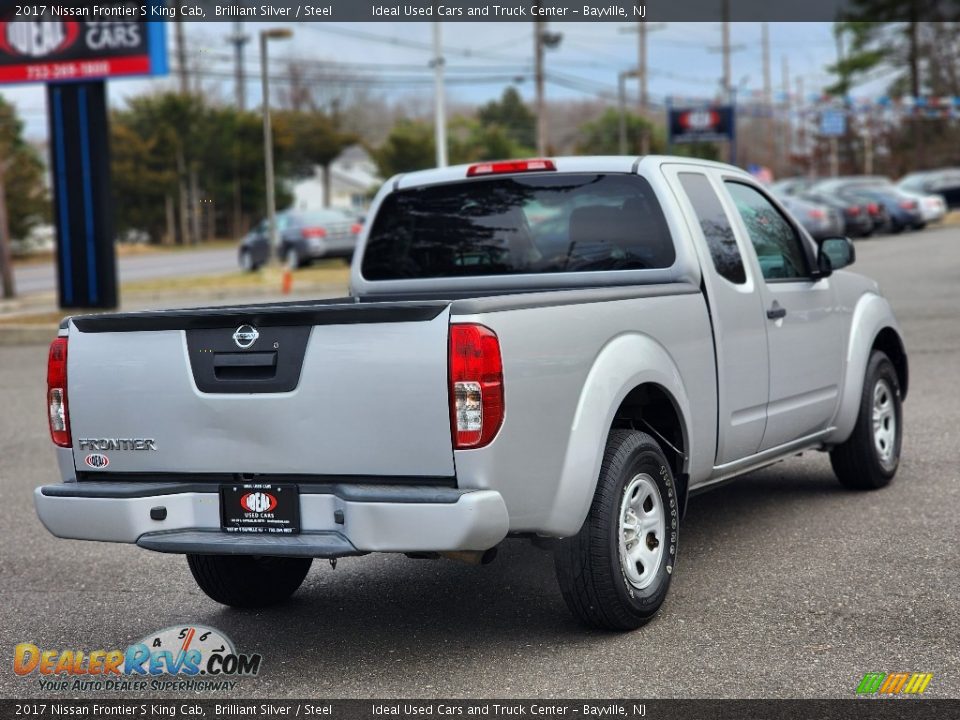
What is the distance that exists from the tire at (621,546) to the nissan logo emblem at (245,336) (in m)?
1.35

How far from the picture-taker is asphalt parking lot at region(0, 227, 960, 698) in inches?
184

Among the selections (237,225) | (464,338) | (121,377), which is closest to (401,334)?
(464,338)

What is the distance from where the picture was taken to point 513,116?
98062 mm

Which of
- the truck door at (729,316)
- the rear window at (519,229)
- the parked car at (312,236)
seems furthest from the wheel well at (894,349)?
the parked car at (312,236)

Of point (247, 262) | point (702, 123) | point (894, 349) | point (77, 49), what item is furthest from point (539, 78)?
point (894, 349)

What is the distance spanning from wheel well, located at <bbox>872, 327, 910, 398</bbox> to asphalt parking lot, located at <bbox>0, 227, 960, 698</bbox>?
61 centimetres

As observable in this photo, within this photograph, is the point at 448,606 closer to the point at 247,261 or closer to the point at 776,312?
the point at 776,312

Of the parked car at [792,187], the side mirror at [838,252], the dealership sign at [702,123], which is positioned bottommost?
the side mirror at [838,252]

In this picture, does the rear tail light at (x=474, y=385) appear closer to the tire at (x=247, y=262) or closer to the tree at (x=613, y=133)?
the tire at (x=247, y=262)

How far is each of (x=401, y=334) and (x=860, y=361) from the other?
3795 mm

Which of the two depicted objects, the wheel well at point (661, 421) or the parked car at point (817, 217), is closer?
the wheel well at point (661, 421)

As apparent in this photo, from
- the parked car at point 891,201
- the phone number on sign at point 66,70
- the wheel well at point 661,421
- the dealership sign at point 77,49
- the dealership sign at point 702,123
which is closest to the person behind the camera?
the wheel well at point 661,421

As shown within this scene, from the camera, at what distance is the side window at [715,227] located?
20.8 feet

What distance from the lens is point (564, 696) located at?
14.6ft
